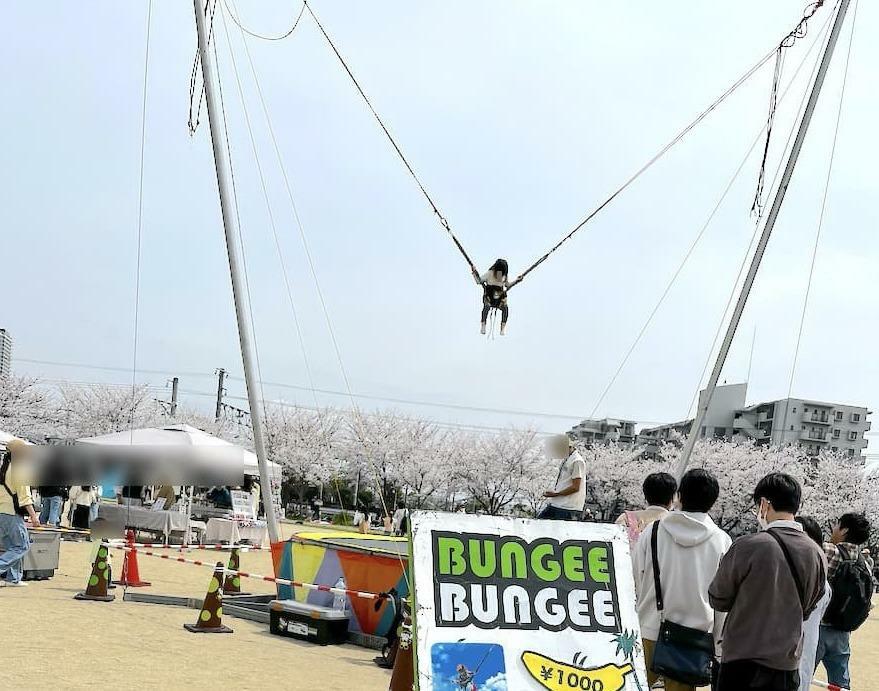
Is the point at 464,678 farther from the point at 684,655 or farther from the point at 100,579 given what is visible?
the point at 100,579

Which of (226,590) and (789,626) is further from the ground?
(789,626)

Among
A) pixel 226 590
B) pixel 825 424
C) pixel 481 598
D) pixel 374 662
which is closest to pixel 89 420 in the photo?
pixel 226 590

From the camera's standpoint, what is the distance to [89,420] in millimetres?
58594

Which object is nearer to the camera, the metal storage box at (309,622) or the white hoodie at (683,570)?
the white hoodie at (683,570)

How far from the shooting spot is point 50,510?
20719mm

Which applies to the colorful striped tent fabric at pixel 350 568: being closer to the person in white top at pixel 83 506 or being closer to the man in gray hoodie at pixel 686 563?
the man in gray hoodie at pixel 686 563

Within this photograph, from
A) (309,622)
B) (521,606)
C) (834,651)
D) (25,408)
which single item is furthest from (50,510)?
(25,408)

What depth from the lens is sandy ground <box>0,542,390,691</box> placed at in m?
6.88

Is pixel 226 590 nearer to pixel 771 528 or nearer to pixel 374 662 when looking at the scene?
pixel 374 662

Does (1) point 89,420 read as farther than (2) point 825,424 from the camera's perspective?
No

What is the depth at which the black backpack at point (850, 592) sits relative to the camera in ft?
21.8

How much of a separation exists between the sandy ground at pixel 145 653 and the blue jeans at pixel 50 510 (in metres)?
10.00

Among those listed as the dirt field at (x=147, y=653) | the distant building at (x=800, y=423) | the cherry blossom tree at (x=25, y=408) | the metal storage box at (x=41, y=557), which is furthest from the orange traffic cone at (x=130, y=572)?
the distant building at (x=800, y=423)

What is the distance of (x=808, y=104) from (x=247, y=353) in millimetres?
7086
